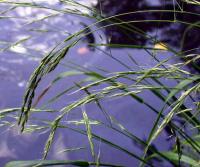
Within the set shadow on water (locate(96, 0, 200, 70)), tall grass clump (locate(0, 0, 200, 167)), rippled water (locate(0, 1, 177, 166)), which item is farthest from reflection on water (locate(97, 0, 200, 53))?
tall grass clump (locate(0, 0, 200, 167))

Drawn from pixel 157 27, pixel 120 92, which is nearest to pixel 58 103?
pixel 157 27

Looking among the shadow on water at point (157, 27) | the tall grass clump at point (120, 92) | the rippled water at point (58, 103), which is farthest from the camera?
the shadow on water at point (157, 27)

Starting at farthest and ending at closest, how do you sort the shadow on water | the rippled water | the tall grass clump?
the shadow on water, the rippled water, the tall grass clump

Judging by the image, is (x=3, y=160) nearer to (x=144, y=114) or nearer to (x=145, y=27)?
(x=144, y=114)

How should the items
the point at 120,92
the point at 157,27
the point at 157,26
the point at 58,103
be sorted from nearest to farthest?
1. the point at 120,92
2. the point at 58,103
3. the point at 157,27
4. the point at 157,26

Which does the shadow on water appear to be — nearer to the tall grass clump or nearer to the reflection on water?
the reflection on water

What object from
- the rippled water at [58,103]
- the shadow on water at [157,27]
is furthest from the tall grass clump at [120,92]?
the shadow on water at [157,27]

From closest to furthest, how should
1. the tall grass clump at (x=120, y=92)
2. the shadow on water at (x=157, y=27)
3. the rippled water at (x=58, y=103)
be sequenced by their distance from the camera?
the tall grass clump at (x=120, y=92)
the rippled water at (x=58, y=103)
the shadow on water at (x=157, y=27)

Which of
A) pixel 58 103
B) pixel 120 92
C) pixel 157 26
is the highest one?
pixel 120 92

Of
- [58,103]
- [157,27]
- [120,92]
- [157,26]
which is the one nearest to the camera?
[120,92]

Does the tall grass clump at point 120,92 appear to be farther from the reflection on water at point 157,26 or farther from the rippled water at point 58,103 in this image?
the reflection on water at point 157,26

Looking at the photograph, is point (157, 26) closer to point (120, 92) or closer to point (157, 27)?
point (157, 27)

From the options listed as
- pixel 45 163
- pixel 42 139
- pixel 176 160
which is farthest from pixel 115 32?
pixel 45 163
